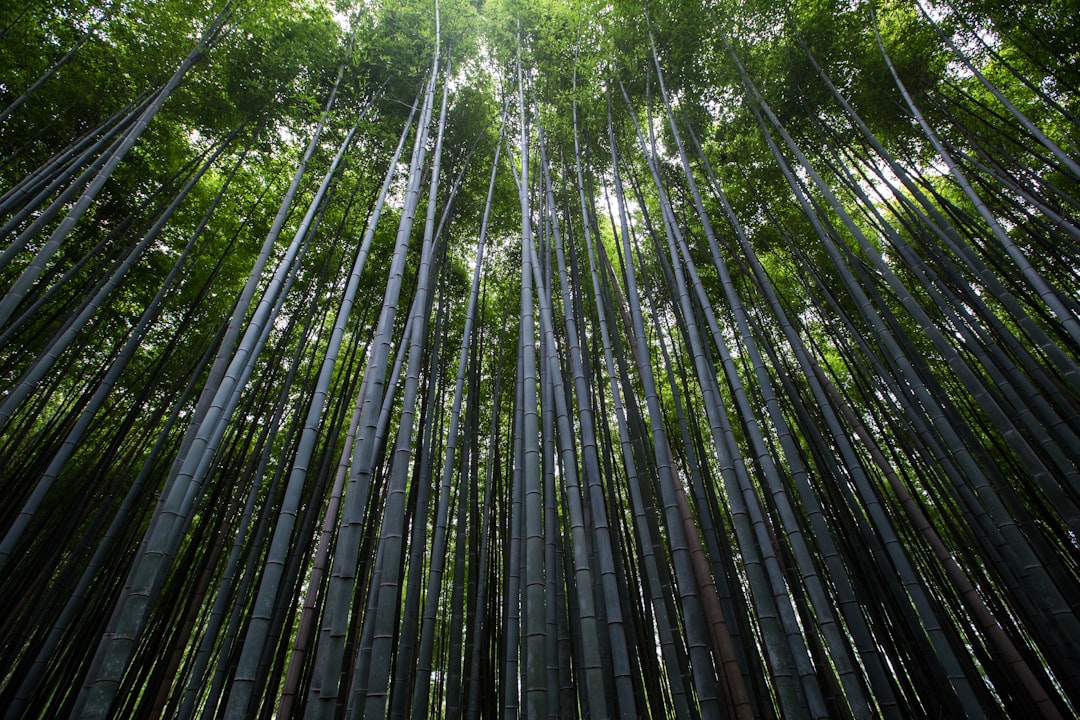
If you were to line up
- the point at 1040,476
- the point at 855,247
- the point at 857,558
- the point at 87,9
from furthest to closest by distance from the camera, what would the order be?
the point at 855,247
the point at 87,9
the point at 857,558
the point at 1040,476

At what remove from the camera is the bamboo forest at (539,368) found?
5.09ft

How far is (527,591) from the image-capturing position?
1316 millimetres

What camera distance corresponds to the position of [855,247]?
4.71 metres

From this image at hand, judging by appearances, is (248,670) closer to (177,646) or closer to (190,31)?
(177,646)

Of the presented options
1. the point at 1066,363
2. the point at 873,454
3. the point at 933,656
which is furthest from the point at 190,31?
the point at 933,656

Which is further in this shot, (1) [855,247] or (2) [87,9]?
(1) [855,247]

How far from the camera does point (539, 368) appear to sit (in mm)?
3252

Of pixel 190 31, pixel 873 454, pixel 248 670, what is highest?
pixel 190 31

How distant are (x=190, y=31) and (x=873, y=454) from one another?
4.66 m

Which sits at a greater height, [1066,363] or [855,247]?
[855,247]

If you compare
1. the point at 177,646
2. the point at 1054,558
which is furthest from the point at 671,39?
the point at 177,646

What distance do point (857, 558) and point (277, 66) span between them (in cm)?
465

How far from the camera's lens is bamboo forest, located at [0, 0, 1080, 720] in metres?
1.55

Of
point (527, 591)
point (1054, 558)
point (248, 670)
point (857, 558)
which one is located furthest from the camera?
point (857, 558)
